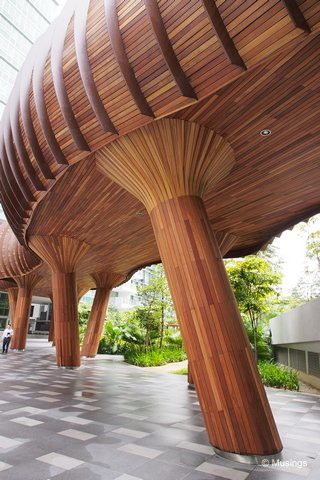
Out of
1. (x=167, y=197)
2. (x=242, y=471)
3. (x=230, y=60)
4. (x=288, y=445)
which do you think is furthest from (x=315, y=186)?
(x=242, y=471)

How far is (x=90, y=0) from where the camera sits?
518cm

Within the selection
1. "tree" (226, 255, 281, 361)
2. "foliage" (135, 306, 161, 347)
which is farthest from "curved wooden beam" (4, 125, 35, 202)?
"foliage" (135, 306, 161, 347)

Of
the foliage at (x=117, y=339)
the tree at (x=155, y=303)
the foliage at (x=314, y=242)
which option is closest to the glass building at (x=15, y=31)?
the tree at (x=155, y=303)

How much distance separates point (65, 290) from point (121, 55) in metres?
9.87

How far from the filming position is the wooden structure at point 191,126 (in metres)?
3.96

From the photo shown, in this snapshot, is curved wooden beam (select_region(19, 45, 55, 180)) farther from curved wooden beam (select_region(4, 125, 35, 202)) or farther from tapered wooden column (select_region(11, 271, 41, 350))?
tapered wooden column (select_region(11, 271, 41, 350))

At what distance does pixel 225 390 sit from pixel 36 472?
89.2 inches

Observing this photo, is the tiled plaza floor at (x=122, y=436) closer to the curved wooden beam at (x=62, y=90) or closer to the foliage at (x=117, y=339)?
the curved wooden beam at (x=62, y=90)

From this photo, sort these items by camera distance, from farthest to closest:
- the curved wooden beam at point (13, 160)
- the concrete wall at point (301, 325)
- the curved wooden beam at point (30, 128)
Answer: the concrete wall at point (301, 325) → the curved wooden beam at point (13, 160) → the curved wooden beam at point (30, 128)

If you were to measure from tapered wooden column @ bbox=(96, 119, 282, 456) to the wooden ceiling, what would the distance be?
471 millimetres

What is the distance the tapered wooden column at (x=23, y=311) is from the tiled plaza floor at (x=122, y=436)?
1248cm

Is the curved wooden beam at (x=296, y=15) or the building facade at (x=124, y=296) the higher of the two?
the curved wooden beam at (x=296, y=15)

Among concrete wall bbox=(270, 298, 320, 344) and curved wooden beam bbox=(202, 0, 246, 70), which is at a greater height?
curved wooden beam bbox=(202, 0, 246, 70)

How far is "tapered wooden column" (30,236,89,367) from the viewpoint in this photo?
12320 mm
